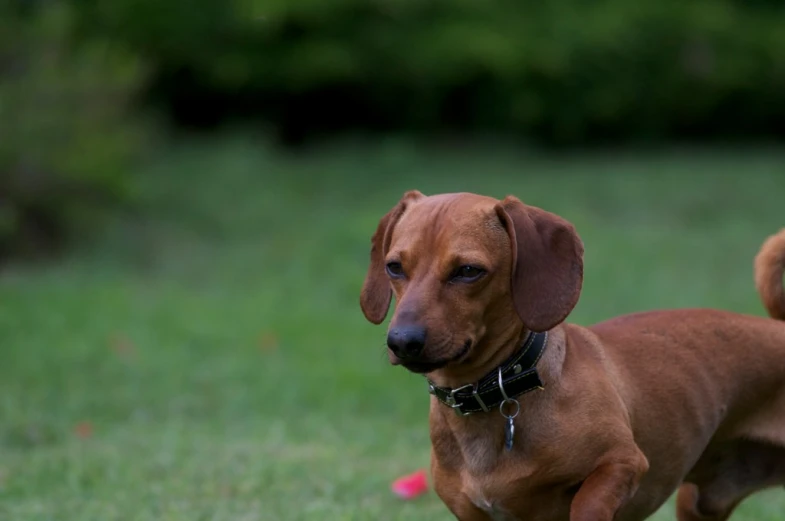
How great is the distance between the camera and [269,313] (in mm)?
11367

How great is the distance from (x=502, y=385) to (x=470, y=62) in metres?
15.0

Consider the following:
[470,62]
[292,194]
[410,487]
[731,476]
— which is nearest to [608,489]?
[731,476]

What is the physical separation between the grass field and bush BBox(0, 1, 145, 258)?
0.53m

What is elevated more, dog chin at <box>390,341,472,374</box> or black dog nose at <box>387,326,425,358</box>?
black dog nose at <box>387,326,425,358</box>

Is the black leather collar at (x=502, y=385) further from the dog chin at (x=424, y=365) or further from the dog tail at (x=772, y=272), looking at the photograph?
the dog tail at (x=772, y=272)

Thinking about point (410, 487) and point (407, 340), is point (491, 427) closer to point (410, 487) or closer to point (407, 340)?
point (407, 340)

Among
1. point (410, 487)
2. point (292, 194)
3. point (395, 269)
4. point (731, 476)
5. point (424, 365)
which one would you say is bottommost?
point (292, 194)

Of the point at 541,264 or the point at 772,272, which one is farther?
the point at 772,272

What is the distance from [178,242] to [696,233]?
641 cm

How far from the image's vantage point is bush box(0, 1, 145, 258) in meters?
13.0

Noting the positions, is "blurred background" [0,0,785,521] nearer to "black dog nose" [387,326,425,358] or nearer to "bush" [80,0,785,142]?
"bush" [80,0,785,142]

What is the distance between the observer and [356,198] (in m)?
16.7

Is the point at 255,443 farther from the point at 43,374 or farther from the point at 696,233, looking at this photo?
the point at 696,233

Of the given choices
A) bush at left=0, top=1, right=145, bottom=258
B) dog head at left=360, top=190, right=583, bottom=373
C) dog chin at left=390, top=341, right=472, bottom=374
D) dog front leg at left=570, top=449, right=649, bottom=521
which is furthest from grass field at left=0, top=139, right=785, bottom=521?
dog front leg at left=570, top=449, right=649, bottom=521
